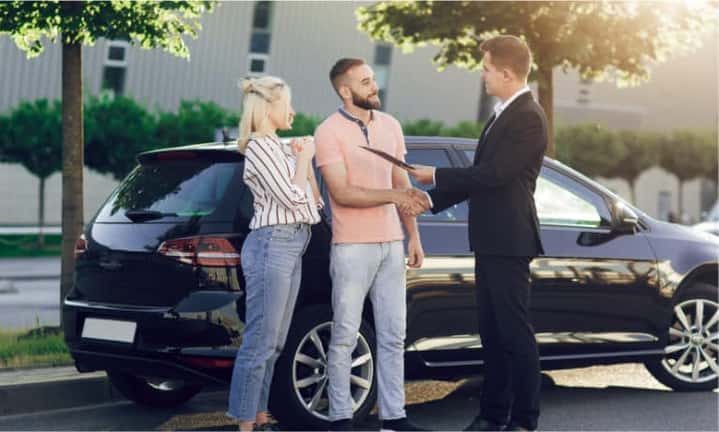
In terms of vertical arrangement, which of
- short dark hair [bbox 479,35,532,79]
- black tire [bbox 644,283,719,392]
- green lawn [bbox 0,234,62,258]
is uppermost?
short dark hair [bbox 479,35,532,79]

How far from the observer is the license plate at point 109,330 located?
581cm

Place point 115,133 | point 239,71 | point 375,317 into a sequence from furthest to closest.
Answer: point 239,71, point 115,133, point 375,317

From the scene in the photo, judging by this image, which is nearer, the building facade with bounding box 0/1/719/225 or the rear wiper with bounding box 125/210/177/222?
the rear wiper with bounding box 125/210/177/222

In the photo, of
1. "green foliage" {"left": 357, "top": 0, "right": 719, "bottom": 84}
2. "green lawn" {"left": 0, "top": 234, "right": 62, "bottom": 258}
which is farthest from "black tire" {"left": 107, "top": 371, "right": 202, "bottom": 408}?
"green lawn" {"left": 0, "top": 234, "right": 62, "bottom": 258}

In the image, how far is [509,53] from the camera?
5.54 metres

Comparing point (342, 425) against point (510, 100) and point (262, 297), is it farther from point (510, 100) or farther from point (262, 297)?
→ point (510, 100)

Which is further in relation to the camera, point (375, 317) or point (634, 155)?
point (634, 155)

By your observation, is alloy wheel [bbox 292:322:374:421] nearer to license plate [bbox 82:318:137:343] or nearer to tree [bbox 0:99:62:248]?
license plate [bbox 82:318:137:343]

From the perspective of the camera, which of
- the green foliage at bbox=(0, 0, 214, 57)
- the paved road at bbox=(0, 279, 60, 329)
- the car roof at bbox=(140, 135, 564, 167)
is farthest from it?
the paved road at bbox=(0, 279, 60, 329)

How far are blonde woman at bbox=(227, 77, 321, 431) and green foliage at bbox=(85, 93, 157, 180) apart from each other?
30.7m

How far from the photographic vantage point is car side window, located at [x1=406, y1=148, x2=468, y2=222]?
21.3ft

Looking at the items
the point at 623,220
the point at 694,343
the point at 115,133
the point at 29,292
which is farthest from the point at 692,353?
the point at 115,133

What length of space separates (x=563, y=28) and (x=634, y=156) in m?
39.9

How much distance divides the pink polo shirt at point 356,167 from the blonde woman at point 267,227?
3.6 inches
